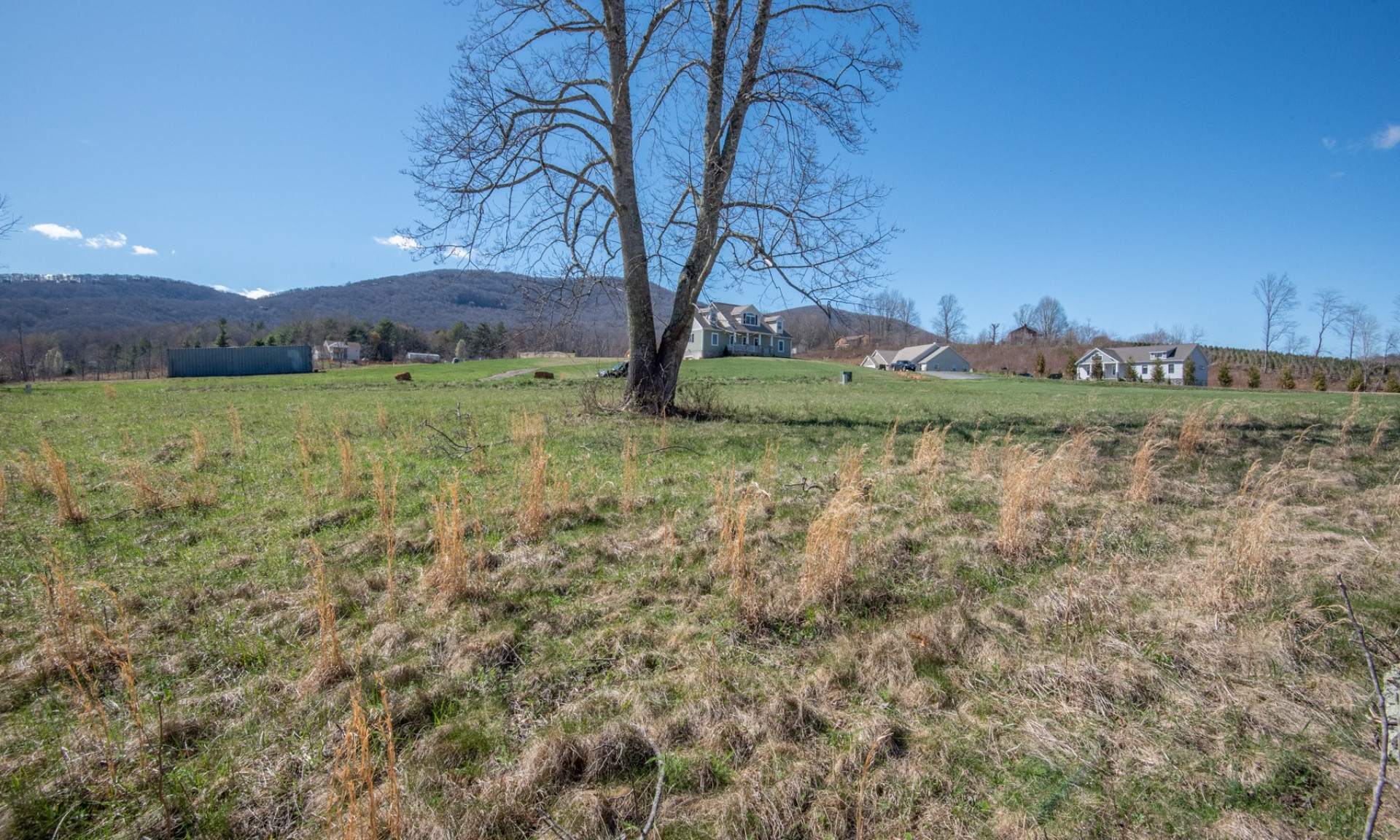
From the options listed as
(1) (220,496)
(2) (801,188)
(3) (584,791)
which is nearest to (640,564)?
(3) (584,791)

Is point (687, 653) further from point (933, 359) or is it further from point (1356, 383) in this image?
point (933, 359)

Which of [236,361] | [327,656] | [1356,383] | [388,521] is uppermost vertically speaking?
[1356,383]

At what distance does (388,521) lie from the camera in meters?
A: 5.59

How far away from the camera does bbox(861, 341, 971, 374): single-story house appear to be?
6656 cm

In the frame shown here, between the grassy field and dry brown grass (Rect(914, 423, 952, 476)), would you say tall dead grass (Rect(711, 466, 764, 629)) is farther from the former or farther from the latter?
dry brown grass (Rect(914, 423, 952, 476))

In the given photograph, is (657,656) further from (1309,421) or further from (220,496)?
(1309,421)

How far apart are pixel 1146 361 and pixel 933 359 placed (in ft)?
87.6

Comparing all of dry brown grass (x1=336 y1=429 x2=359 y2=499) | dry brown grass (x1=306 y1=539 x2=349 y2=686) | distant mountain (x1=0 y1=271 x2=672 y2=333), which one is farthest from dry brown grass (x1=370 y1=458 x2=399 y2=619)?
distant mountain (x1=0 y1=271 x2=672 y2=333)

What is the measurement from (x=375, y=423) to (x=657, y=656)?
1103 centimetres

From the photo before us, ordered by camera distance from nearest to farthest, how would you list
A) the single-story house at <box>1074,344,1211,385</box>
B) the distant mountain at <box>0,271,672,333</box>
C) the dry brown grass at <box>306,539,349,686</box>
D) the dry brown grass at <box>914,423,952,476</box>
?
the dry brown grass at <box>306,539,349,686</box>, the dry brown grass at <box>914,423,952,476</box>, the single-story house at <box>1074,344,1211,385</box>, the distant mountain at <box>0,271,672,333</box>

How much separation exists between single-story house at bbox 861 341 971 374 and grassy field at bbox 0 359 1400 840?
5952 centimetres

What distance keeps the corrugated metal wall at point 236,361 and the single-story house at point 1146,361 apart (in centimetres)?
8190

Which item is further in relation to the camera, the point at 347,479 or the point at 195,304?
the point at 195,304

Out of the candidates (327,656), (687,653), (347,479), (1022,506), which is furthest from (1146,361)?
(327,656)
